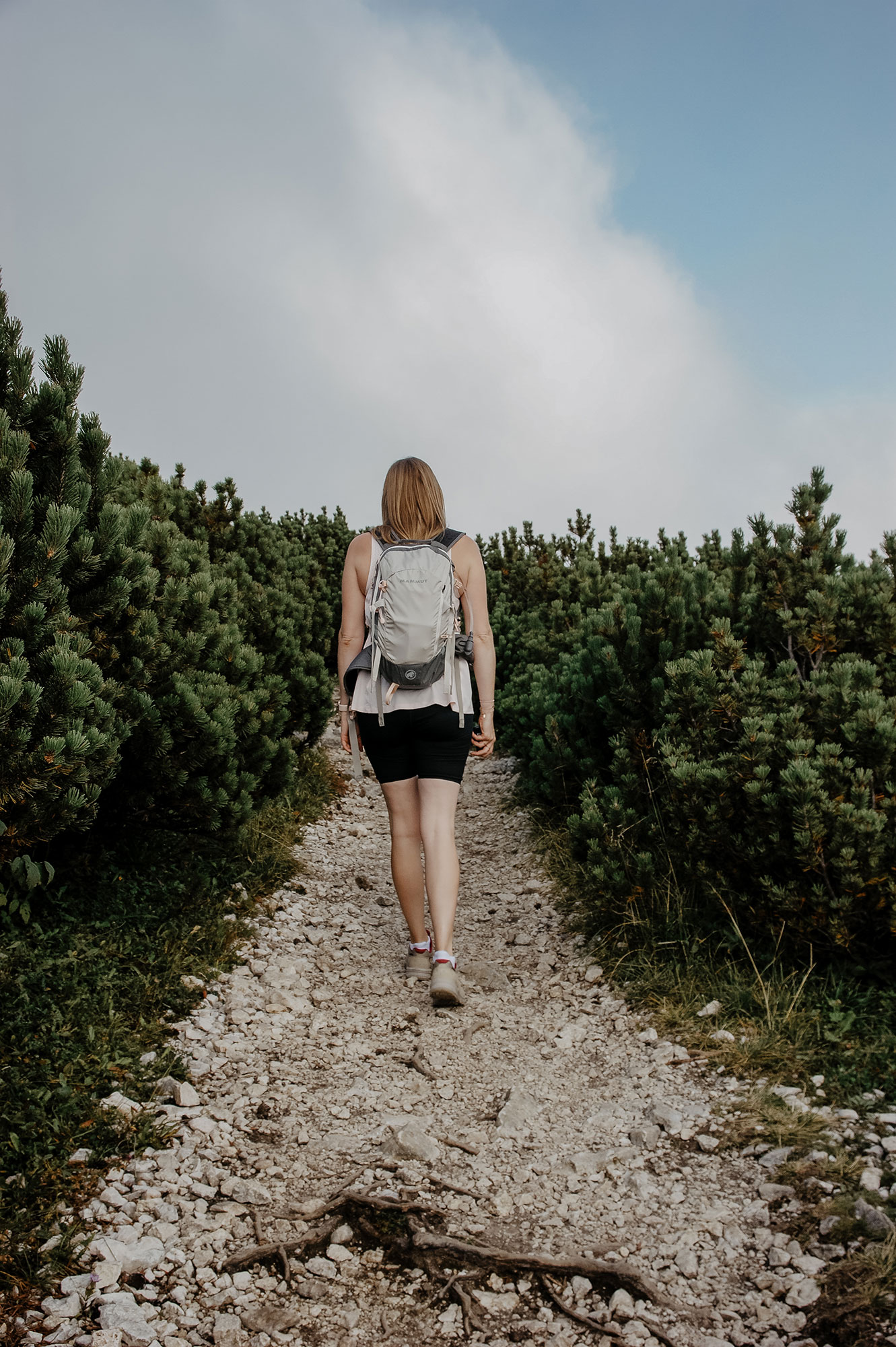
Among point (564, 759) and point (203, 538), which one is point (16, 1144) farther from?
point (203, 538)

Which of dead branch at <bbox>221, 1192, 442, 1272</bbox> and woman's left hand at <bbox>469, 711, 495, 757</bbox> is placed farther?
woman's left hand at <bbox>469, 711, 495, 757</bbox>

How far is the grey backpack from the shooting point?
4434 mm

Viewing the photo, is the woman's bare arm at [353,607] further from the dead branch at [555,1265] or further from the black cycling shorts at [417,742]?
the dead branch at [555,1265]

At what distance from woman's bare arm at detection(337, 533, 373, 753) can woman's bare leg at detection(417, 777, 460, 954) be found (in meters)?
0.53

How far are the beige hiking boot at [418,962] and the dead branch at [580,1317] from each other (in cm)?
228

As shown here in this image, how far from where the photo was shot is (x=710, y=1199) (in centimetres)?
331

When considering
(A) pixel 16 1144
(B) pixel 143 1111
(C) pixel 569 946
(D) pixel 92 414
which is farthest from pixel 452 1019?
(D) pixel 92 414

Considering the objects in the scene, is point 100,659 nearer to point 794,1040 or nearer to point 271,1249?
point 271,1249

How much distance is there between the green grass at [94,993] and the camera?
10.8 ft

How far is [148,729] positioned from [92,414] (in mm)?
1769

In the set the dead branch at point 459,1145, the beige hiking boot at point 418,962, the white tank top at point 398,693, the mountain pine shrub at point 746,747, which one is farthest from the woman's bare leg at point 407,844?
the dead branch at point 459,1145

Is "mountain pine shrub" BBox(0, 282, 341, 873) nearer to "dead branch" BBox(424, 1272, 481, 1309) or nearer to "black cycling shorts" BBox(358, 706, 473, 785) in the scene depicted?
"black cycling shorts" BBox(358, 706, 473, 785)

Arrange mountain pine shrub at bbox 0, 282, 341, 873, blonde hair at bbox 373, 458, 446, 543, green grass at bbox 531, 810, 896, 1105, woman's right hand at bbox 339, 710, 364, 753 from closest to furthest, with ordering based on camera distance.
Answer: green grass at bbox 531, 810, 896, 1105
mountain pine shrub at bbox 0, 282, 341, 873
blonde hair at bbox 373, 458, 446, 543
woman's right hand at bbox 339, 710, 364, 753

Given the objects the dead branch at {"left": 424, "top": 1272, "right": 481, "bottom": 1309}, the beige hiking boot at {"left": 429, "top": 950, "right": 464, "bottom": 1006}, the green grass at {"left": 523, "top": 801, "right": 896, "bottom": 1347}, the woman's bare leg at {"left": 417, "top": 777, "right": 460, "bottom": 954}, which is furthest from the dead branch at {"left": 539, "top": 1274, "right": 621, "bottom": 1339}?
the woman's bare leg at {"left": 417, "top": 777, "right": 460, "bottom": 954}
